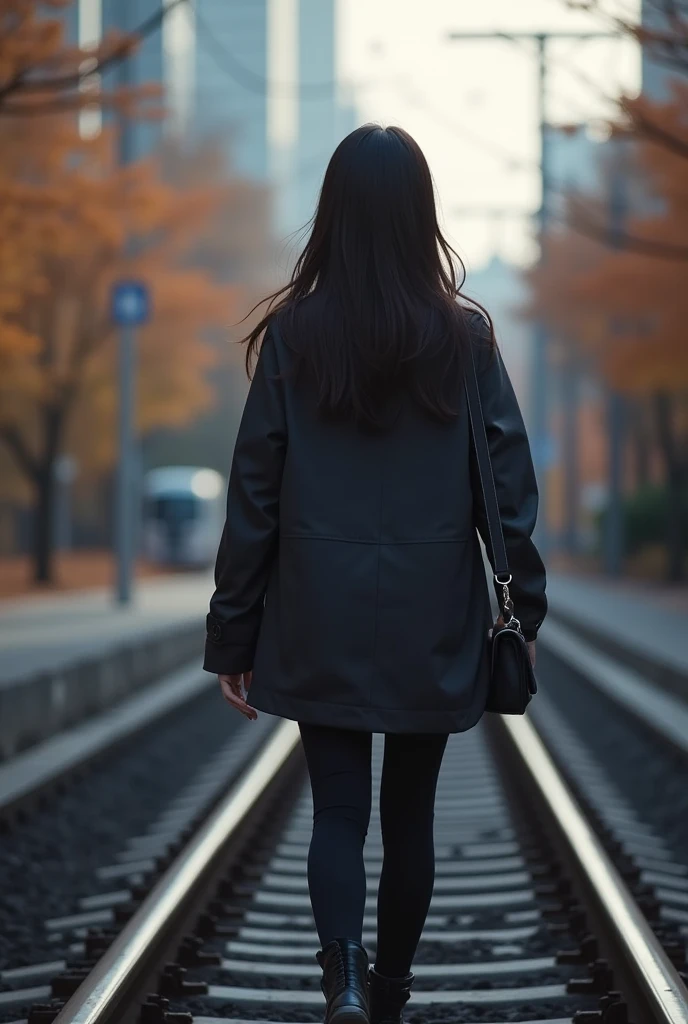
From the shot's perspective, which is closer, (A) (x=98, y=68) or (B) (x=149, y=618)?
(A) (x=98, y=68)

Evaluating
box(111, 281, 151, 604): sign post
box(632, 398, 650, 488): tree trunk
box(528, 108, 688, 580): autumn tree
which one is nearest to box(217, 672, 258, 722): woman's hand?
box(528, 108, 688, 580): autumn tree

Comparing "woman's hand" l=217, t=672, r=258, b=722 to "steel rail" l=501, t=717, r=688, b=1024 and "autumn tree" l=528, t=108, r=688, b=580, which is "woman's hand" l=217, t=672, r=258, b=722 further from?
"autumn tree" l=528, t=108, r=688, b=580

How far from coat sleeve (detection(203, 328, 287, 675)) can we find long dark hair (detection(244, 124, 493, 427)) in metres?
0.11

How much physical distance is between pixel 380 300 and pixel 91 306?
24.5 m

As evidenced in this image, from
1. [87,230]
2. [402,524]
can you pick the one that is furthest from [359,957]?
[87,230]

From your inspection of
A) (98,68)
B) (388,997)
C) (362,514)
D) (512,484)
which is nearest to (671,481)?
(98,68)

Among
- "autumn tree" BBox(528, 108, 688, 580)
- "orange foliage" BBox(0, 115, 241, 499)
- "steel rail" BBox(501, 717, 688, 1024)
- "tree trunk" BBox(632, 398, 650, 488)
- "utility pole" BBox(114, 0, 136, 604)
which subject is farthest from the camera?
"tree trunk" BBox(632, 398, 650, 488)

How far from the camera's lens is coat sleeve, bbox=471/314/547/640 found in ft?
11.8

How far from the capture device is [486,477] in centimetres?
357

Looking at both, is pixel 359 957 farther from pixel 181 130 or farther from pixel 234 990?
pixel 181 130

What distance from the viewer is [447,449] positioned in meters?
3.57

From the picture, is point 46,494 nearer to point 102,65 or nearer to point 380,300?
point 102,65

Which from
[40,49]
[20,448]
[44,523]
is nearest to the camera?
[40,49]

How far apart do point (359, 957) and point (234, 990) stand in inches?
49.4
